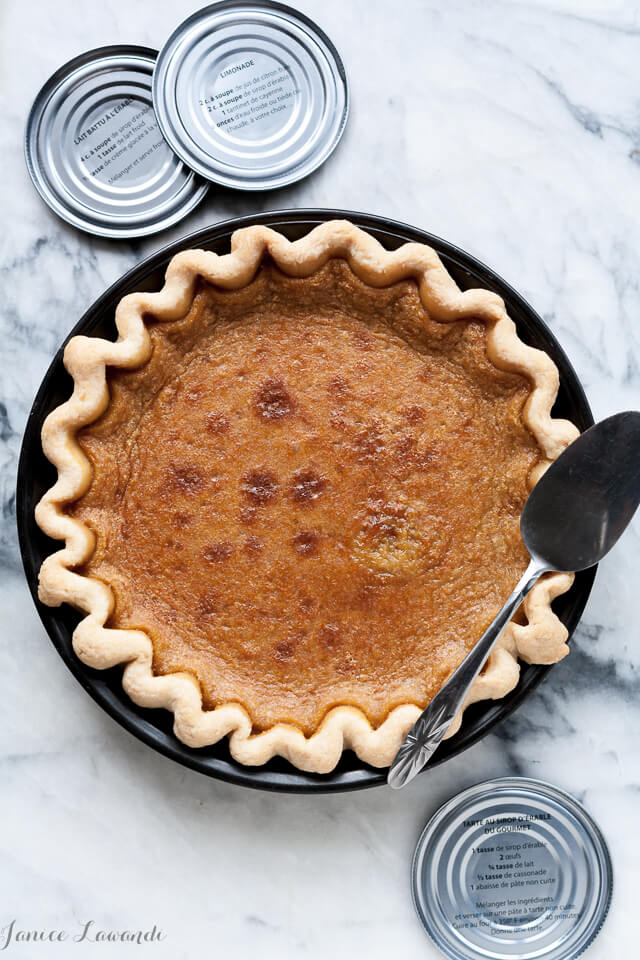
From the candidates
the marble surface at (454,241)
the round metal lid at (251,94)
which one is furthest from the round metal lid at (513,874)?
the round metal lid at (251,94)

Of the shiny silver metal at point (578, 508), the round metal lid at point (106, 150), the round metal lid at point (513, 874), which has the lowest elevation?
the round metal lid at point (513, 874)

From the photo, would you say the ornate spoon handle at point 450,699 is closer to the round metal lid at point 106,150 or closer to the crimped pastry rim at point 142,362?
the crimped pastry rim at point 142,362

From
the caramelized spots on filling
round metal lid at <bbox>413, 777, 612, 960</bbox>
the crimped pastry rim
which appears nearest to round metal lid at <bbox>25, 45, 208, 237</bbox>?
the crimped pastry rim

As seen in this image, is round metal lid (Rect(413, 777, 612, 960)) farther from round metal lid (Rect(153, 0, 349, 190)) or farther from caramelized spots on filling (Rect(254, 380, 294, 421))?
round metal lid (Rect(153, 0, 349, 190))

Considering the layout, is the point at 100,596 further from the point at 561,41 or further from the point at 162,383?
the point at 561,41

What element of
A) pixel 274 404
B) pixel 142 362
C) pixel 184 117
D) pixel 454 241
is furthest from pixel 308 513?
pixel 184 117
